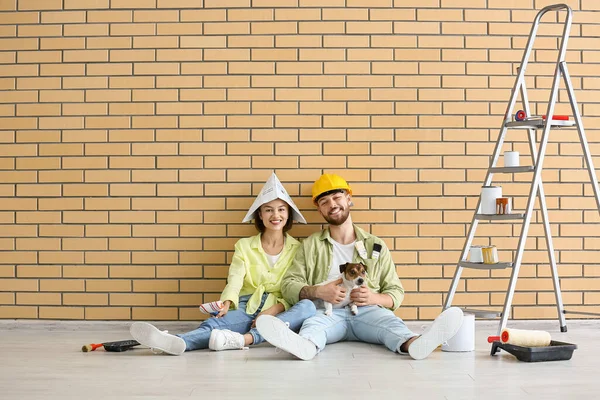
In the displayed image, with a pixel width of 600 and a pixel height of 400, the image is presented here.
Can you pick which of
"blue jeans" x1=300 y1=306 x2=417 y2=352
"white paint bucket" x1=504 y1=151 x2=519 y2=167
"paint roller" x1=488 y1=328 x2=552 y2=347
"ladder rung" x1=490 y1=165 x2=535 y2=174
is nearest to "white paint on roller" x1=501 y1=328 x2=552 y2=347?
"paint roller" x1=488 y1=328 x2=552 y2=347

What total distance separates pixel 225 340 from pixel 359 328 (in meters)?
0.72

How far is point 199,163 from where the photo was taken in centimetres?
427

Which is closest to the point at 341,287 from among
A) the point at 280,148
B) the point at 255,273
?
the point at 255,273

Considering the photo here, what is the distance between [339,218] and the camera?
3.99 meters

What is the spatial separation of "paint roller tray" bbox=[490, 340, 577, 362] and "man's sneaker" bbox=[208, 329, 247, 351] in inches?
51.1

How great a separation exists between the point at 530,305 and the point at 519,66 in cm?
142

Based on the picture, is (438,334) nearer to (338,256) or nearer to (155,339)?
(338,256)

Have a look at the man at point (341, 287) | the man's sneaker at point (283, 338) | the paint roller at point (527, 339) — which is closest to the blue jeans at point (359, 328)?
the man at point (341, 287)

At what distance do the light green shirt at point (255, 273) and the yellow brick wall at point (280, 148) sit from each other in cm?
22

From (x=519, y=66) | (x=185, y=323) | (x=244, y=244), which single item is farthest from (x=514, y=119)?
(x=185, y=323)

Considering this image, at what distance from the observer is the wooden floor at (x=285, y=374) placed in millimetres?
2611

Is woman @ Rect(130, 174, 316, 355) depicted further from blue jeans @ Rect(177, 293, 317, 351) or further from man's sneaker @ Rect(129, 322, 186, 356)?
→ man's sneaker @ Rect(129, 322, 186, 356)

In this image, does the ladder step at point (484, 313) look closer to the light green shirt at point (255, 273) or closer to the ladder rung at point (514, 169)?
the ladder rung at point (514, 169)

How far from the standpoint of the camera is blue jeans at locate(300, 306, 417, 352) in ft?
11.3
